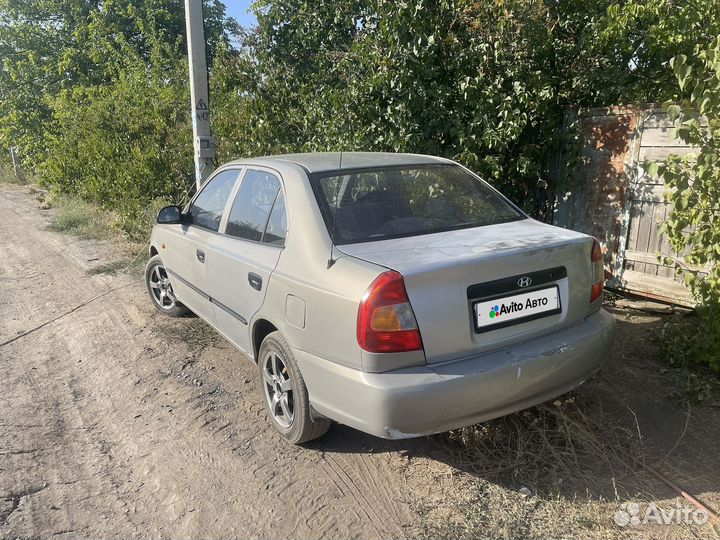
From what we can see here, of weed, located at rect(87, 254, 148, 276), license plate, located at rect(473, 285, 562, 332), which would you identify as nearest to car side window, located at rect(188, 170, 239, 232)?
license plate, located at rect(473, 285, 562, 332)

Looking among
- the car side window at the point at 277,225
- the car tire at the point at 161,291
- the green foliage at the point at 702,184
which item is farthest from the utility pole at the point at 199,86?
the green foliage at the point at 702,184

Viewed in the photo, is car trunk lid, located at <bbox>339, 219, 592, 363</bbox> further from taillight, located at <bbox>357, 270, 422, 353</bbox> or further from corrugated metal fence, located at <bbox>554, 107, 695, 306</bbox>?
→ corrugated metal fence, located at <bbox>554, 107, 695, 306</bbox>

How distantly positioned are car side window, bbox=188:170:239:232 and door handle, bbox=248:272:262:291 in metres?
0.82

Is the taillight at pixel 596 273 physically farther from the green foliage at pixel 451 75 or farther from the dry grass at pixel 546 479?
the green foliage at pixel 451 75

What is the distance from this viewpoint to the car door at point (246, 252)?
3184mm

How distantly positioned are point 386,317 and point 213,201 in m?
2.31

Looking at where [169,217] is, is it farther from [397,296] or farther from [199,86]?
[199,86]

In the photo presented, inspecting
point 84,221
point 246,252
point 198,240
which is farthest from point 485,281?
point 84,221

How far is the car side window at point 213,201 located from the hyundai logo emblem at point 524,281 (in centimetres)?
224

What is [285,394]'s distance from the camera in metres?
3.17

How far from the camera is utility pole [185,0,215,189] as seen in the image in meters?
6.44

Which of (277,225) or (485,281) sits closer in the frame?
(485,281)

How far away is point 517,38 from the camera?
521 cm

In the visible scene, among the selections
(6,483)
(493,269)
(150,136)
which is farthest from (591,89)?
(150,136)
